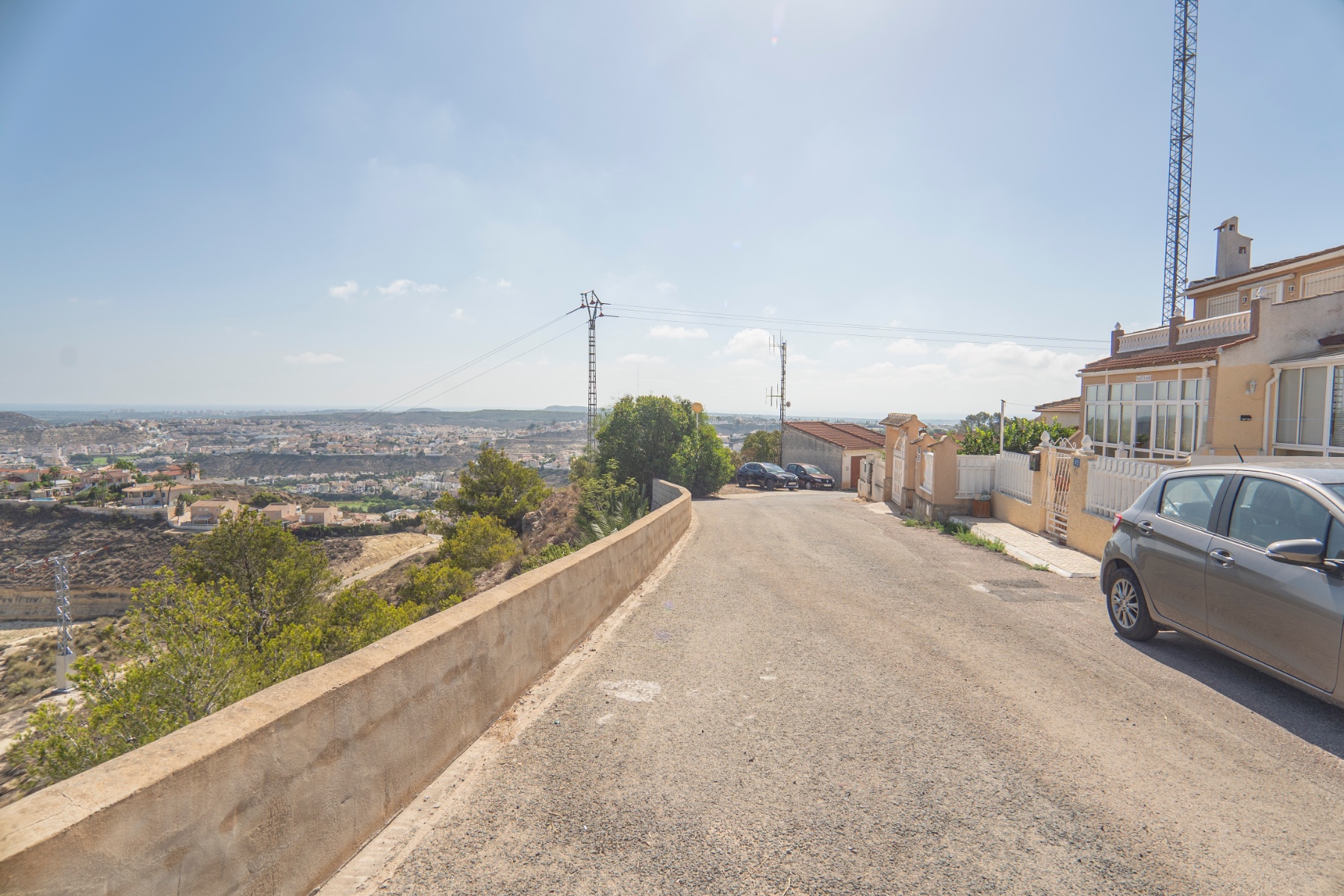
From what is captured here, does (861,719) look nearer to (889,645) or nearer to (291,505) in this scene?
(889,645)

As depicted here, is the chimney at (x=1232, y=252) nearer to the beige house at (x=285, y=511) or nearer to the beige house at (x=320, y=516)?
the beige house at (x=285, y=511)

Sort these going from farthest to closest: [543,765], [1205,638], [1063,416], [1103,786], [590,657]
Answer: [1063,416] → [590,657] → [1205,638] → [543,765] → [1103,786]

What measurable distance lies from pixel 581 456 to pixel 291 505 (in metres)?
50.9

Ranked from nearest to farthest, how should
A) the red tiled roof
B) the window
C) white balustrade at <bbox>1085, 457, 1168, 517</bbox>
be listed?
white balustrade at <bbox>1085, 457, 1168, 517</bbox> → the window → the red tiled roof

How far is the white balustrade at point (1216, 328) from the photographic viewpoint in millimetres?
15258

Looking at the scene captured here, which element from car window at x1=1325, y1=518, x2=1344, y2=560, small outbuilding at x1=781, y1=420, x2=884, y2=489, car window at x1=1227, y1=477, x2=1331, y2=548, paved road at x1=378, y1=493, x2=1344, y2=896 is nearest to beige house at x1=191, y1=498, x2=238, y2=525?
small outbuilding at x1=781, y1=420, x2=884, y2=489

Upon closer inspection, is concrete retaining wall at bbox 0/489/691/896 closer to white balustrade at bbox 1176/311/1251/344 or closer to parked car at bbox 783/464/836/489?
white balustrade at bbox 1176/311/1251/344

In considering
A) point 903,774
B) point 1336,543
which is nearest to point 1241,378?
point 1336,543

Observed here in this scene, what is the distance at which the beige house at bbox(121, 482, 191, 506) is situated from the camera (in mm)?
76125

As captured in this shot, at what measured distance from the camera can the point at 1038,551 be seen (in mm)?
11516

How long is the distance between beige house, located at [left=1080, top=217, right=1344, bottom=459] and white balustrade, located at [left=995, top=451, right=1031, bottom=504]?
315cm

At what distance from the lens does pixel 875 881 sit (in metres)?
2.71

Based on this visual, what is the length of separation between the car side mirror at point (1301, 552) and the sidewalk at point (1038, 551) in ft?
14.3

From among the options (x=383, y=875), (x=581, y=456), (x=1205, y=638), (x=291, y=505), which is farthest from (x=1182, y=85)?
(x=291, y=505)
